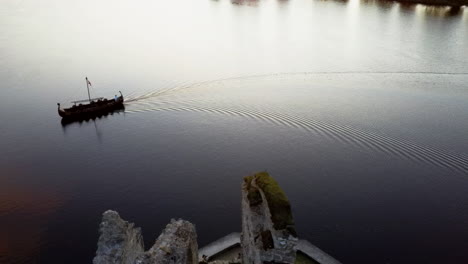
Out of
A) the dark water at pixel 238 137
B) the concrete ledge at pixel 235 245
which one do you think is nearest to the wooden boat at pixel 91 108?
the dark water at pixel 238 137

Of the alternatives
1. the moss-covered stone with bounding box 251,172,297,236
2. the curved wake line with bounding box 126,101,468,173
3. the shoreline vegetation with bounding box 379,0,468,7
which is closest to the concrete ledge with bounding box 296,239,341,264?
the moss-covered stone with bounding box 251,172,297,236

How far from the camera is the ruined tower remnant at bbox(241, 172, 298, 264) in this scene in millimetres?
16062

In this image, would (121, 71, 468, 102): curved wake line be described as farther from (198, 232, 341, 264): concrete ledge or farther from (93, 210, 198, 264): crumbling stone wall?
(93, 210, 198, 264): crumbling stone wall

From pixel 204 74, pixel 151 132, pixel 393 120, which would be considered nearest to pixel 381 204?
pixel 393 120

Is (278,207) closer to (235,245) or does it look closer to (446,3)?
(235,245)

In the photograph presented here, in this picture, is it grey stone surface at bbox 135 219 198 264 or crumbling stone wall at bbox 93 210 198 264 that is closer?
grey stone surface at bbox 135 219 198 264

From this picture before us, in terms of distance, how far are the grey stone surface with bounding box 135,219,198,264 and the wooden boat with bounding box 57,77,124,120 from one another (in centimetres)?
3967

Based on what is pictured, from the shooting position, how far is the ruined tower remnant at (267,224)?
1606 cm

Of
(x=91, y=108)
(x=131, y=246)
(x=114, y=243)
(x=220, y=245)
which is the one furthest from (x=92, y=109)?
(x=114, y=243)

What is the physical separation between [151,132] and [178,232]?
31890 millimetres

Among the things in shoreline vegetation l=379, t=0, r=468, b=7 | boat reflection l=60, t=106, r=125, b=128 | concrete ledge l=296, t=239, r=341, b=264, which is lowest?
concrete ledge l=296, t=239, r=341, b=264

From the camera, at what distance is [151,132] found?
4809 centimetres

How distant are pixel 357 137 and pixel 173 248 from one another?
3475cm

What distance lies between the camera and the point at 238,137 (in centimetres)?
4656
